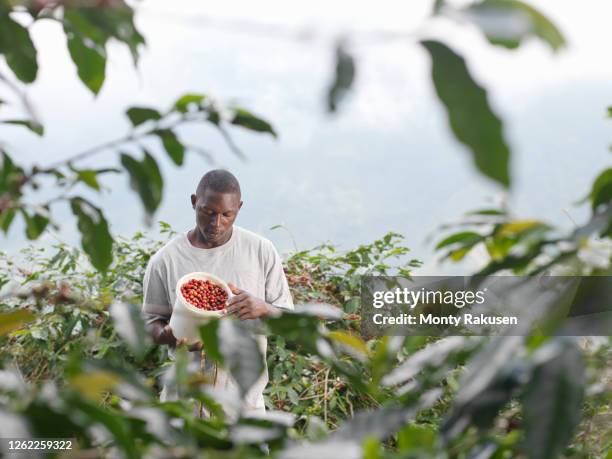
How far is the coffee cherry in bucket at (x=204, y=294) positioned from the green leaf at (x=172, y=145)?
1.45 metres

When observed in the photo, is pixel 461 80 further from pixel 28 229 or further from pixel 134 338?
pixel 28 229

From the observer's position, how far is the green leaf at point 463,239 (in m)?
0.53

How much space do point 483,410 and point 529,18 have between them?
0.18 meters

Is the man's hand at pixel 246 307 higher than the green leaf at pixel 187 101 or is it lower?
lower

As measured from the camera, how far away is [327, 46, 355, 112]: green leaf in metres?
0.37

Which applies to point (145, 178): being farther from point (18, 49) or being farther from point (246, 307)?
point (246, 307)

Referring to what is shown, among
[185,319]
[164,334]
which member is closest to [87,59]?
[185,319]

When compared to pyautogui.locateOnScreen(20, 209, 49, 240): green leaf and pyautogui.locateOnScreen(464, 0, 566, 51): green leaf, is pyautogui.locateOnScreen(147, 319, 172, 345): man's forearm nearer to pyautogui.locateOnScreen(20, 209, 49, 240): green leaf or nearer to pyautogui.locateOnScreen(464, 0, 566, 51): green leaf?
pyautogui.locateOnScreen(20, 209, 49, 240): green leaf

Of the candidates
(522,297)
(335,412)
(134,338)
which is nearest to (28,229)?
(134,338)

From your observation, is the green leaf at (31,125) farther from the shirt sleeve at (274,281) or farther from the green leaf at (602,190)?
the shirt sleeve at (274,281)

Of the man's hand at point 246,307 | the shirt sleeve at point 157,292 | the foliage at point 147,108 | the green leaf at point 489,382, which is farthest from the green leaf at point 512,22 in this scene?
the shirt sleeve at point 157,292

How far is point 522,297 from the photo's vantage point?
0.43m

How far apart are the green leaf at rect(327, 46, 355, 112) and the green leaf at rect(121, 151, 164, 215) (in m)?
0.20

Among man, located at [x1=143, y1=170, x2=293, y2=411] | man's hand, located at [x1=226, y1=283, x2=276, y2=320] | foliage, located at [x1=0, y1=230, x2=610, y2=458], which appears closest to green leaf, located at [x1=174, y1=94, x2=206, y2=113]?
foliage, located at [x1=0, y1=230, x2=610, y2=458]
